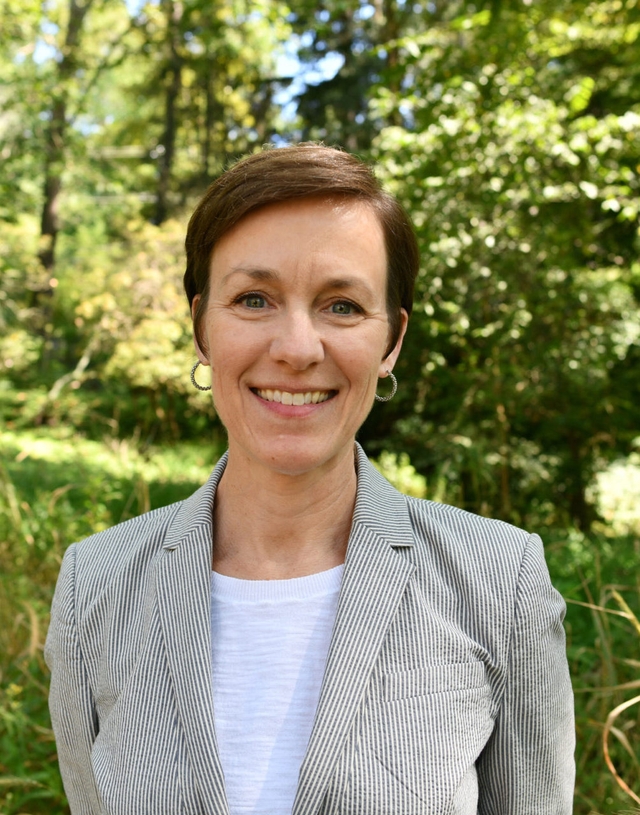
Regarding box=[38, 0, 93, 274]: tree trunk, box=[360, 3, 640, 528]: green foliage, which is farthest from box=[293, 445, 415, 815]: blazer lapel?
box=[38, 0, 93, 274]: tree trunk

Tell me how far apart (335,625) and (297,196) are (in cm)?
79

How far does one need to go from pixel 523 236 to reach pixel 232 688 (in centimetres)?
470

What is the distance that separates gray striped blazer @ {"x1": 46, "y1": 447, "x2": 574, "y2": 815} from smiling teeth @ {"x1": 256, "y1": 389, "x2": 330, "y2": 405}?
25 centimetres

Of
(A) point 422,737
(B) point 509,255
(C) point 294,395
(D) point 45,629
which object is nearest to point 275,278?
(C) point 294,395

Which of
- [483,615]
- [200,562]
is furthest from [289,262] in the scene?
[483,615]

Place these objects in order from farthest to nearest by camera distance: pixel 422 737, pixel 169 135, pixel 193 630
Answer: pixel 169 135 → pixel 193 630 → pixel 422 737

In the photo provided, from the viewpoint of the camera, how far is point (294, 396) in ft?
4.99

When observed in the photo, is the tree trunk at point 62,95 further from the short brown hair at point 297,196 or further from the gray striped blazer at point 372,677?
the gray striped blazer at point 372,677

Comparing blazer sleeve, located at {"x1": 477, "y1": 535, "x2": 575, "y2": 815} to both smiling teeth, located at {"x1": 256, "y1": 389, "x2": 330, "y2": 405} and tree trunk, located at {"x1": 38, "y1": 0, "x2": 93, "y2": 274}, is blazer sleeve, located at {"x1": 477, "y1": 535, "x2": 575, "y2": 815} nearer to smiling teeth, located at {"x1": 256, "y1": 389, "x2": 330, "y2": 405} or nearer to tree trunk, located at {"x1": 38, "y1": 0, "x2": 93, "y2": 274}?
smiling teeth, located at {"x1": 256, "y1": 389, "x2": 330, "y2": 405}

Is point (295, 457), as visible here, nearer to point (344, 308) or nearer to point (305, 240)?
point (344, 308)

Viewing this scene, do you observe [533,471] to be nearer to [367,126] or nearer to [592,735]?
[592,735]

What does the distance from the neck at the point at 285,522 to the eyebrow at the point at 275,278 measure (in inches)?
14.2

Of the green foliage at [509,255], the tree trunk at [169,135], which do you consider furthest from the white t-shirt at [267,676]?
the tree trunk at [169,135]

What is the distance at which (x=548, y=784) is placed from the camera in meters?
1.56
